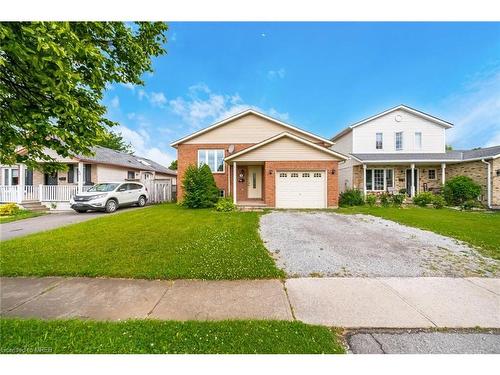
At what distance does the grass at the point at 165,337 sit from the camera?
231 cm

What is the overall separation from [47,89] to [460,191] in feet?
70.2

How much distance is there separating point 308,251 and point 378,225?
189 inches

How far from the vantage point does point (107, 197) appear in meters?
13.0

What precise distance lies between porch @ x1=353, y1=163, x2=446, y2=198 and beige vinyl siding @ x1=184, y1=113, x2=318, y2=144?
8126 millimetres

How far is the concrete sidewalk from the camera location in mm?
2941

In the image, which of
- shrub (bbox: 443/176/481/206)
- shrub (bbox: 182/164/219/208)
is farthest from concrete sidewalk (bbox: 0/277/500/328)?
shrub (bbox: 443/176/481/206)

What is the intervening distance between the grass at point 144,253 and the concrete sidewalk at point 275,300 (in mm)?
295

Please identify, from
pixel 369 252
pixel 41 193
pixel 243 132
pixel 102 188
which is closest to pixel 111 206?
pixel 102 188

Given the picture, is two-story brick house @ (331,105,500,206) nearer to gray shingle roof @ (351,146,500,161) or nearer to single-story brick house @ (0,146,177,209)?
gray shingle roof @ (351,146,500,161)

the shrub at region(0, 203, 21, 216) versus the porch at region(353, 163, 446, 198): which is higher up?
→ the porch at region(353, 163, 446, 198)

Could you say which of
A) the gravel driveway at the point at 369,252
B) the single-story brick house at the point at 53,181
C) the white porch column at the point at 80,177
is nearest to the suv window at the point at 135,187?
the single-story brick house at the point at 53,181

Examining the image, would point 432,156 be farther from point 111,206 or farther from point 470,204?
point 111,206

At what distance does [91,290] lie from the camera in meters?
3.66
